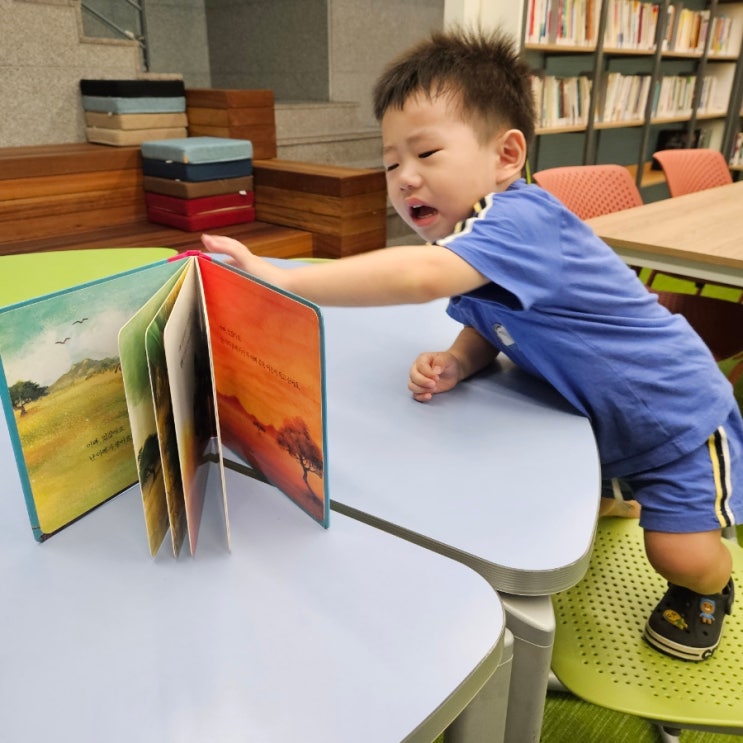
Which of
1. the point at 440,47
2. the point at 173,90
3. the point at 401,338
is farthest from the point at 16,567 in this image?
the point at 173,90

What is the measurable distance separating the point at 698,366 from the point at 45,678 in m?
0.83

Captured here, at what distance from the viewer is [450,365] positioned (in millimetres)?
→ 861

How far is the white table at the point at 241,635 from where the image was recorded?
1.37 feet

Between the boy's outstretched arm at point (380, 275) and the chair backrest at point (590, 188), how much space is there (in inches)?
58.2

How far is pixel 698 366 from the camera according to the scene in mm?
899

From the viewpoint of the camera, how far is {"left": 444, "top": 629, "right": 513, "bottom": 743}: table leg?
1.83 ft

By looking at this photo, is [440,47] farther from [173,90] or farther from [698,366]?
[173,90]

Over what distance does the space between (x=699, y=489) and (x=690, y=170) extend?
7.31ft

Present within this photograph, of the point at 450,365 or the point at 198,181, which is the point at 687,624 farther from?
the point at 198,181

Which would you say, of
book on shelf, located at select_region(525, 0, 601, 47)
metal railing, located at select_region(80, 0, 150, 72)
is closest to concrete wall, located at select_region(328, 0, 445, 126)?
book on shelf, located at select_region(525, 0, 601, 47)

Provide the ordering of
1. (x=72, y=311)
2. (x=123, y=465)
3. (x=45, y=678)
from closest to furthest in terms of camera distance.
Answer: (x=45, y=678) < (x=72, y=311) < (x=123, y=465)

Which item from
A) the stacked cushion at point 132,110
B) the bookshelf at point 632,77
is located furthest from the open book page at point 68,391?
the bookshelf at point 632,77

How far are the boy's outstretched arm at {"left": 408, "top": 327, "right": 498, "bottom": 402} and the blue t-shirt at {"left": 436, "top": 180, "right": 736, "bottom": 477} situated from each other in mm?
36

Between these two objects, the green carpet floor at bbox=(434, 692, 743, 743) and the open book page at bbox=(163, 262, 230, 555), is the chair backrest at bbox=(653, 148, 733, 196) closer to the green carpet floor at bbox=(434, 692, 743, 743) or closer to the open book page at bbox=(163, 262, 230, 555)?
the green carpet floor at bbox=(434, 692, 743, 743)
